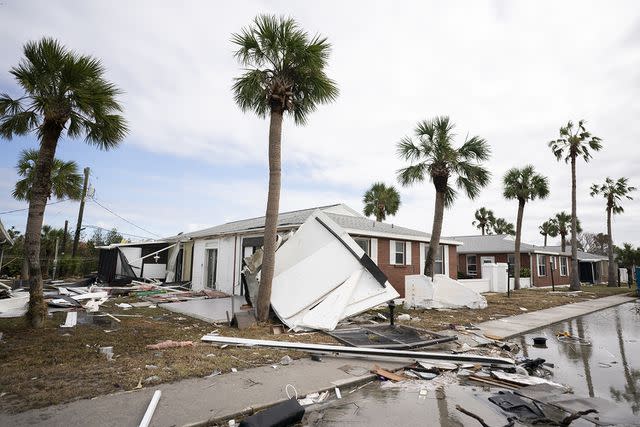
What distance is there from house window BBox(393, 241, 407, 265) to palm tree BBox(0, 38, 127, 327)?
12983mm

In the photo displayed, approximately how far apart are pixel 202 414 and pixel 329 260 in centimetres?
720

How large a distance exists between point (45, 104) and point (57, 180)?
11775 millimetres

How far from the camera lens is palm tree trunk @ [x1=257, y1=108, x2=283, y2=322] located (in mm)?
9594

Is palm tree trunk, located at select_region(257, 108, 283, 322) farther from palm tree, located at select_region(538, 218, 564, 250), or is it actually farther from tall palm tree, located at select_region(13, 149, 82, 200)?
palm tree, located at select_region(538, 218, 564, 250)

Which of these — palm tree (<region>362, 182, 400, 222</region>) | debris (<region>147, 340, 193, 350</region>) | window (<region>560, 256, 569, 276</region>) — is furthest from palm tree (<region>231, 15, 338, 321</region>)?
window (<region>560, 256, 569, 276</region>)

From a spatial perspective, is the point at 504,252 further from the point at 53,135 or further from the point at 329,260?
the point at 53,135

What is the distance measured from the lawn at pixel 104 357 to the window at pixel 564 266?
1273 inches

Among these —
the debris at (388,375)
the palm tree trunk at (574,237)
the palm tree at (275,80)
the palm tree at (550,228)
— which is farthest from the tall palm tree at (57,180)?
the palm tree at (550,228)

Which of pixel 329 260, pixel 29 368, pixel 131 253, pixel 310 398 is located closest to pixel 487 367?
pixel 310 398

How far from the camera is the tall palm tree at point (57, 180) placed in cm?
1783

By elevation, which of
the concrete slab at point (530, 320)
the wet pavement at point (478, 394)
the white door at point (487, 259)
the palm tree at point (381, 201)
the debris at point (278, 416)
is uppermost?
the palm tree at point (381, 201)

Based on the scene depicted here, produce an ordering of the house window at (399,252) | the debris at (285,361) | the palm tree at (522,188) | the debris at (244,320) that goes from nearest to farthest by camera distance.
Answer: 1. the debris at (285,361)
2. the debris at (244,320)
3. the house window at (399,252)
4. the palm tree at (522,188)

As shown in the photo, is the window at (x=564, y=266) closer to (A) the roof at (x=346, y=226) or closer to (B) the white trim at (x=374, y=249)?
(A) the roof at (x=346, y=226)

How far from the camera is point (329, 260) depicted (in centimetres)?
1095
